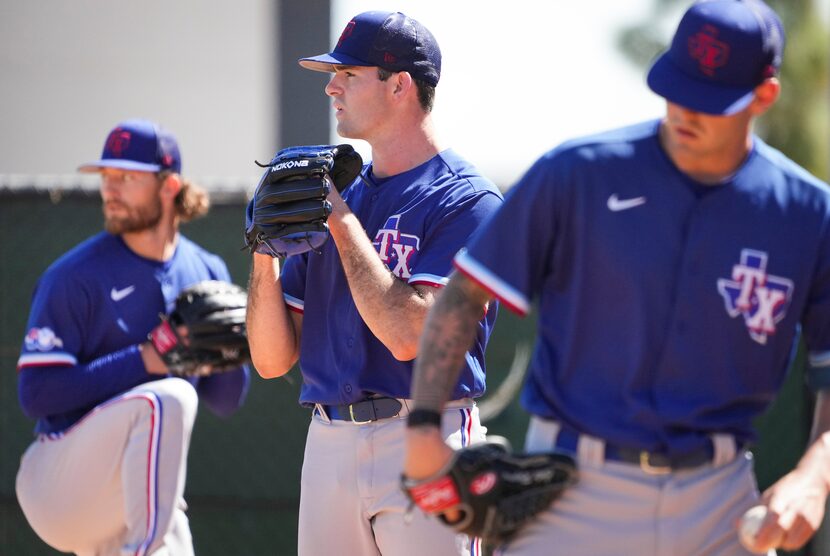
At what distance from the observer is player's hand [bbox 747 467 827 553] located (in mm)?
2314

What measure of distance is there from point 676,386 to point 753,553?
38 cm

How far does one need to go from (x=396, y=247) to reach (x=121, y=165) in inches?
75.4

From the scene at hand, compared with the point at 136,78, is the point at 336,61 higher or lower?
higher

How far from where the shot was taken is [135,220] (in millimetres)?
4812

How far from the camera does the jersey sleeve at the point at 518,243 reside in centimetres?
245

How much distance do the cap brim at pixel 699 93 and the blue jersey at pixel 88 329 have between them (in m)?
2.67

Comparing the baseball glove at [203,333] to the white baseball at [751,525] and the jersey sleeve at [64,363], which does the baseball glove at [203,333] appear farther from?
the white baseball at [751,525]

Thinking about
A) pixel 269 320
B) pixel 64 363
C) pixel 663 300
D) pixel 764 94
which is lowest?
pixel 64 363

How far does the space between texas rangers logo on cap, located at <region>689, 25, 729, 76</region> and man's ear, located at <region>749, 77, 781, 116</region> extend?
11 centimetres

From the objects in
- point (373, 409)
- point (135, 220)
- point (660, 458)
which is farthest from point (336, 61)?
point (135, 220)

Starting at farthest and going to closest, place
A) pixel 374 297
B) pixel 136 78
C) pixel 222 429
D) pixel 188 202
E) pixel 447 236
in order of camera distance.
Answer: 1. pixel 136 78
2. pixel 222 429
3. pixel 188 202
4. pixel 447 236
5. pixel 374 297

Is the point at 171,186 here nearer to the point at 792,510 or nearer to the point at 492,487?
the point at 492,487

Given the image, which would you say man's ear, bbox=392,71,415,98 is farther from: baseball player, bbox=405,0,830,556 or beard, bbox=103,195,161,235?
beard, bbox=103,195,161,235

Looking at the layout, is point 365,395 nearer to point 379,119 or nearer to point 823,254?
point 379,119
